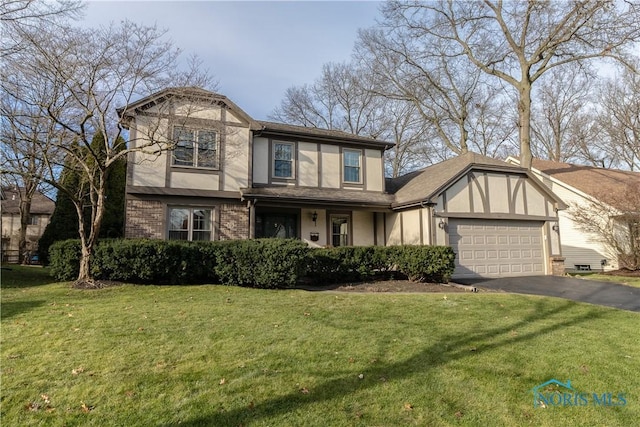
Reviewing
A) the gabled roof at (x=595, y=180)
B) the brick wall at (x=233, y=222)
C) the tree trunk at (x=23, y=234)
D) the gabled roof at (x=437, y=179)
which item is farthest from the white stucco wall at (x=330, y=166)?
the tree trunk at (x=23, y=234)

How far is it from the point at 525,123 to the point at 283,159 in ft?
39.7

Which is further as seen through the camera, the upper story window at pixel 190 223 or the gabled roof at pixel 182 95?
the upper story window at pixel 190 223

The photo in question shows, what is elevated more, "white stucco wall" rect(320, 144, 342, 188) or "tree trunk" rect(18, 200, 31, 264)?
"white stucco wall" rect(320, 144, 342, 188)

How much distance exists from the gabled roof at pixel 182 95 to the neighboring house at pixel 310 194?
0.12 ft

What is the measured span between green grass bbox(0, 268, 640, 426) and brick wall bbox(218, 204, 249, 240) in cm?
528

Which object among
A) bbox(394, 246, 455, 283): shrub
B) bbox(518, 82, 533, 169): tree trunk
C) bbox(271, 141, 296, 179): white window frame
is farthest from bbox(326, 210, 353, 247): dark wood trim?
bbox(518, 82, 533, 169): tree trunk

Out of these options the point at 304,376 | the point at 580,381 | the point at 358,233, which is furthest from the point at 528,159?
the point at 304,376

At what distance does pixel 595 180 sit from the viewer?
69.3ft

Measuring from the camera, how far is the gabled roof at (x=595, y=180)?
667 inches

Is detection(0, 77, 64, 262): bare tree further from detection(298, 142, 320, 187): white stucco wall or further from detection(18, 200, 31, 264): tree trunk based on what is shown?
detection(18, 200, 31, 264): tree trunk

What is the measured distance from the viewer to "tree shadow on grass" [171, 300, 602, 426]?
3.16 meters

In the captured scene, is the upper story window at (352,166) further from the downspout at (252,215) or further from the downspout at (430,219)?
the downspout at (252,215)

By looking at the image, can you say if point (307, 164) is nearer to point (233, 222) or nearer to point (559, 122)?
point (233, 222)

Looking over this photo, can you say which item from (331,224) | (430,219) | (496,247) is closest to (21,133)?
(331,224)
